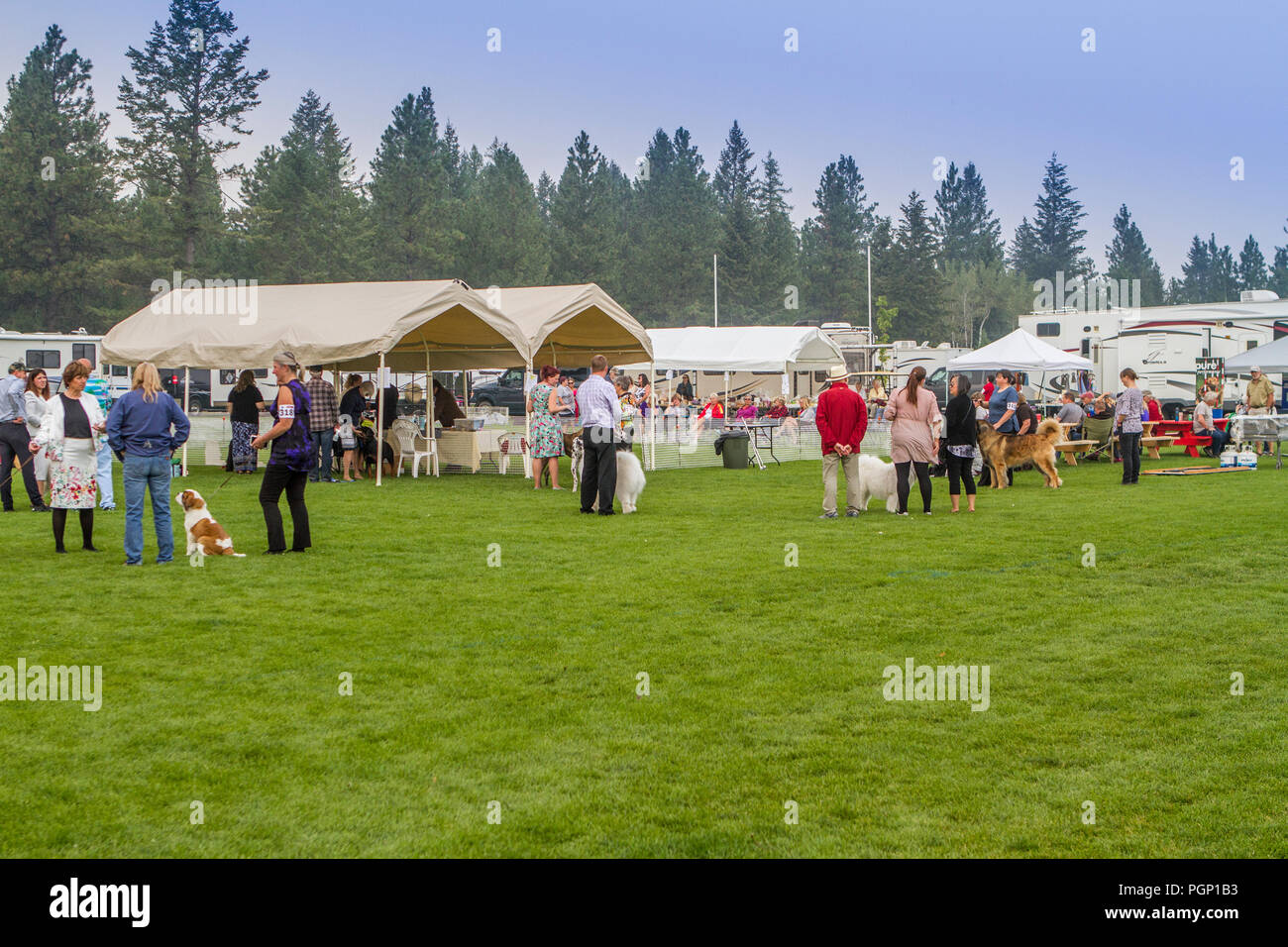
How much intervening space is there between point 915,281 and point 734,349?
55.6 metres

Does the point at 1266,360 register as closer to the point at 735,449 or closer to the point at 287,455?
the point at 735,449

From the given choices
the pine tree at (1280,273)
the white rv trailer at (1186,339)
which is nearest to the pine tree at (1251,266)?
the pine tree at (1280,273)

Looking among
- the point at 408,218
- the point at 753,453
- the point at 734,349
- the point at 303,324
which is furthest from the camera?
the point at 408,218

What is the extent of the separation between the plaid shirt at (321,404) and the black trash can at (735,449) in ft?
24.4

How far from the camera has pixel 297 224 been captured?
57.5 meters

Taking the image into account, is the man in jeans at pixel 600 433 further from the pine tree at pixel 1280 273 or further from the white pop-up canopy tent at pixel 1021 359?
the pine tree at pixel 1280 273

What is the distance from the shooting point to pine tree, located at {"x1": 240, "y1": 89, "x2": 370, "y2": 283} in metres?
56.2

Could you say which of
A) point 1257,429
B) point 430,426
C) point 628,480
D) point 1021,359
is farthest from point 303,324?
point 1257,429

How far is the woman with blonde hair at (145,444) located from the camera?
9.84 metres

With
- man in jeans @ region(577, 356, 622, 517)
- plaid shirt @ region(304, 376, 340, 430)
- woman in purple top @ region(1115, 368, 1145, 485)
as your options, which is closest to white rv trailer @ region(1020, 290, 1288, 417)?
woman in purple top @ region(1115, 368, 1145, 485)

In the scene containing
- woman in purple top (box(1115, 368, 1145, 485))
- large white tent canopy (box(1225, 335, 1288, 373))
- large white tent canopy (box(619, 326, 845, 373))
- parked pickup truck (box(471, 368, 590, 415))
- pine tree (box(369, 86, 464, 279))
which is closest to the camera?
woman in purple top (box(1115, 368, 1145, 485))

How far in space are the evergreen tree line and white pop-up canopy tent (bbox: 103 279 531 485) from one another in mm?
31553

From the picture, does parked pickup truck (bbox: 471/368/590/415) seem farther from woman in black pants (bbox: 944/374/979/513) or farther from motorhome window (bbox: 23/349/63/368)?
woman in black pants (bbox: 944/374/979/513)
